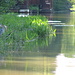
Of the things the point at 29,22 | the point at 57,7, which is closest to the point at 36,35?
the point at 29,22

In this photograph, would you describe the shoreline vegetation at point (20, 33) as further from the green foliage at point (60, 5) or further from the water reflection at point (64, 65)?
the green foliage at point (60, 5)

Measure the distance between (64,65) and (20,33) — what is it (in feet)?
19.6

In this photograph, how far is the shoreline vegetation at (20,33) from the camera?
52.6ft

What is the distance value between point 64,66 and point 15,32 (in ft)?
20.1

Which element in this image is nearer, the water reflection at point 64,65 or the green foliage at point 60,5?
the water reflection at point 64,65

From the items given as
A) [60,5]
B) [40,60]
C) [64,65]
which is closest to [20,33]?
[40,60]

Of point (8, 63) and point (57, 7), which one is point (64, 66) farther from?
point (57, 7)

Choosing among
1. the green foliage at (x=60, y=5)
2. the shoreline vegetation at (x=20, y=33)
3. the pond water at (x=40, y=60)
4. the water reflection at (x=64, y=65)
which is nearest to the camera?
the water reflection at (x=64, y=65)

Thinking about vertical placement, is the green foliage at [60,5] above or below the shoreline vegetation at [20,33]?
below

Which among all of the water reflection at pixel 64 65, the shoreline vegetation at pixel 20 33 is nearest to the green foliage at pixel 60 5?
the shoreline vegetation at pixel 20 33

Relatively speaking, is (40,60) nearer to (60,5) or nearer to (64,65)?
(64,65)

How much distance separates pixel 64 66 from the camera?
11.6m

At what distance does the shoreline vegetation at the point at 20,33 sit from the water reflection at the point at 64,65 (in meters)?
2.87

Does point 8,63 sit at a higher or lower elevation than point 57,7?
higher
